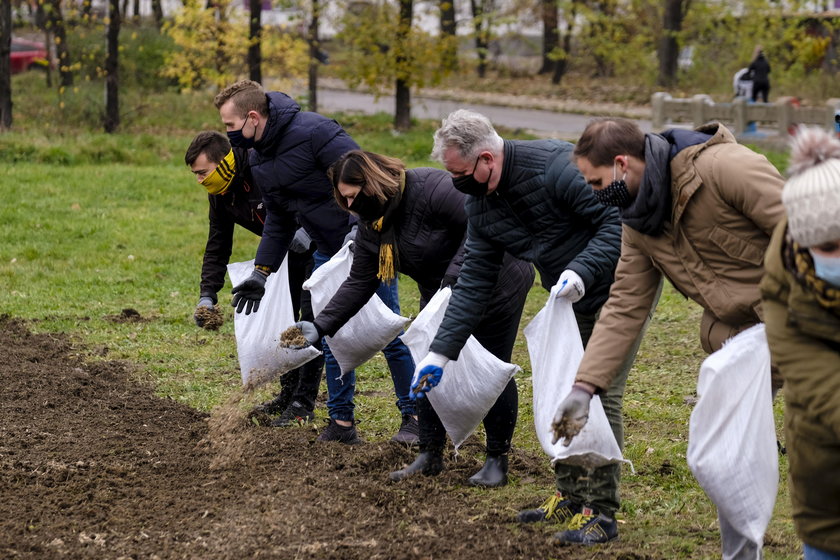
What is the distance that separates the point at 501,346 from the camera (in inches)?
187

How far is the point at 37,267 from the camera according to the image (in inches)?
404

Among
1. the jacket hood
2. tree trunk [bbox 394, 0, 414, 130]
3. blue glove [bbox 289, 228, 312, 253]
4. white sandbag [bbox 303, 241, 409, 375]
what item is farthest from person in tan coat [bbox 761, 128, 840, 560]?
tree trunk [bbox 394, 0, 414, 130]

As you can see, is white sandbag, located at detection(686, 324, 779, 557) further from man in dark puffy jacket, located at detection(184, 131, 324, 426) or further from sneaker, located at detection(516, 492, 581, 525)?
man in dark puffy jacket, located at detection(184, 131, 324, 426)

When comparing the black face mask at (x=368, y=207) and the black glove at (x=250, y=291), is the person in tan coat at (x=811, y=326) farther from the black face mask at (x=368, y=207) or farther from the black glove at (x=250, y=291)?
the black glove at (x=250, y=291)

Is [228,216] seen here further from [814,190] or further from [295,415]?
[814,190]

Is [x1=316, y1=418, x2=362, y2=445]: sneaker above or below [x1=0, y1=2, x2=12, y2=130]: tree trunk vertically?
below

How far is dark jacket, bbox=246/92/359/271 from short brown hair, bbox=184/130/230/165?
0.49 ft

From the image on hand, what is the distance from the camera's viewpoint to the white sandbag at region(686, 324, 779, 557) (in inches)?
130

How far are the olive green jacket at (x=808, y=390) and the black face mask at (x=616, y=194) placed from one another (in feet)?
2.96

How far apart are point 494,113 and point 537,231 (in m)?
19.3

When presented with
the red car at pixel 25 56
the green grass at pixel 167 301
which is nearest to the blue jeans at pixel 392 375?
the green grass at pixel 167 301

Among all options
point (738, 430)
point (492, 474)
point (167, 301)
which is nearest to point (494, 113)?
point (167, 301)

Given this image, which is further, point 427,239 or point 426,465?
point 426,465

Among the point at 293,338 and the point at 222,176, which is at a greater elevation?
the point at 222,176
